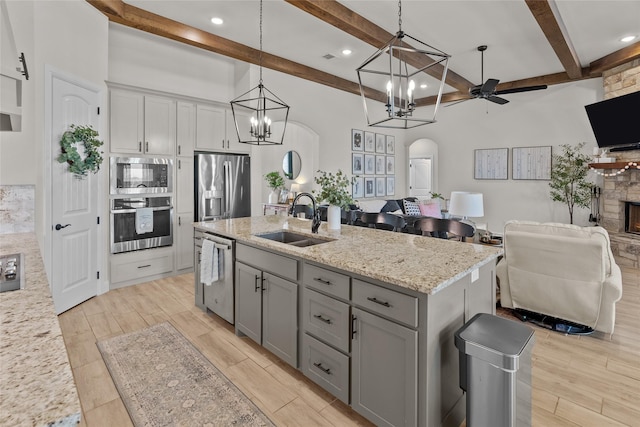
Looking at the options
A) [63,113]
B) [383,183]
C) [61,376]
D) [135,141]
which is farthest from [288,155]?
[61,376]

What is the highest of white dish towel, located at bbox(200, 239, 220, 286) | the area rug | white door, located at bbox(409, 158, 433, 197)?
white door, located at bbox(409, 158, 433, 197)

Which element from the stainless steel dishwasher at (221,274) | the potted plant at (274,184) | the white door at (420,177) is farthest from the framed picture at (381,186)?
the stainless steel dishwasher at (221,274)

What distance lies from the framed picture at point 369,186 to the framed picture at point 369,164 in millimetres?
150

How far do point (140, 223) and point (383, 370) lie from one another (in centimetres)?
371

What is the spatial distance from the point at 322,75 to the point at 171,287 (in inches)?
170

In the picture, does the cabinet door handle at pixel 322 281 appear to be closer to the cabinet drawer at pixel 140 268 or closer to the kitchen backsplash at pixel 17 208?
the kitchen backsplash at pixel 17 208

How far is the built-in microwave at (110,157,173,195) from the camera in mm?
4082

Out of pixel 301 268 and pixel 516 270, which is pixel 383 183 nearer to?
pixel 516 270

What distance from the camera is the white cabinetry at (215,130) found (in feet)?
15.7

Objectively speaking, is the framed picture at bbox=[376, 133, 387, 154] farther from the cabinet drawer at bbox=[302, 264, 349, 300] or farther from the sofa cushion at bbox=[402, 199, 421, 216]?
the cabinet drawer at bbox=[302, 264, 349, 300]

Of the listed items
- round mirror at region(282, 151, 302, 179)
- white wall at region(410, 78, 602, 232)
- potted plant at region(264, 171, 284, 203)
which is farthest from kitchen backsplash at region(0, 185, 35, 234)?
white wall at region(410, 78, 602, 232)

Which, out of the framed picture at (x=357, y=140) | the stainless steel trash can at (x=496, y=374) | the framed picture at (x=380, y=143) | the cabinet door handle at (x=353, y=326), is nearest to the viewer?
the stainless steel trash can at (x=496, y=374)

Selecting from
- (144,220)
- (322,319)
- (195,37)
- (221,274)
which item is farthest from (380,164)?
(322,319)

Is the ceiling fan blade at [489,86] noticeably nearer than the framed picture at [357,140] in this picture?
Yes
